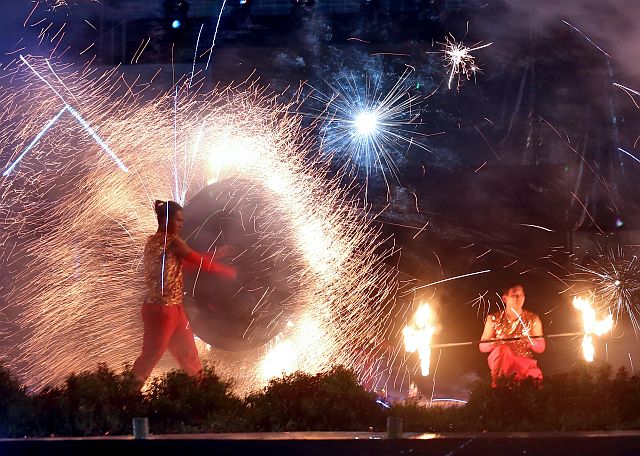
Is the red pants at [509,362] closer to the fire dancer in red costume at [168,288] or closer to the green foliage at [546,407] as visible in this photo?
the green foliage at [546,407]

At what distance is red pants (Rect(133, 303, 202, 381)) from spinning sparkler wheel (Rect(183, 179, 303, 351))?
1820mm

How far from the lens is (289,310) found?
348 inches

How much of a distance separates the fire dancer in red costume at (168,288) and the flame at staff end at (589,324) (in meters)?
3.80

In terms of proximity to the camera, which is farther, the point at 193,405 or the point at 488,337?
the point at 488,337

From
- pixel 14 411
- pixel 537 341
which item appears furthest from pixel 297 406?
pixel 537 341

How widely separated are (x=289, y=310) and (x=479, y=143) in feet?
9.66

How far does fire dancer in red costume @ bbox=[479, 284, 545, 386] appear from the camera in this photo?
7926 mm

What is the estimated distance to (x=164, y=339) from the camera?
269 inches

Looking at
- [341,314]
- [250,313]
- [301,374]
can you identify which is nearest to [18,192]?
[250,313]

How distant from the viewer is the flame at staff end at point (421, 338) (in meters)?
8.72

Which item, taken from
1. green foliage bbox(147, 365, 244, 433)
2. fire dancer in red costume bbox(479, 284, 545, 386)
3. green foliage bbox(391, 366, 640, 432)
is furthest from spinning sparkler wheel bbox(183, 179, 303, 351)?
green foliage bbox(391, 366, 640, 432)

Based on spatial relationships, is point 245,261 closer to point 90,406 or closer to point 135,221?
point 135,221

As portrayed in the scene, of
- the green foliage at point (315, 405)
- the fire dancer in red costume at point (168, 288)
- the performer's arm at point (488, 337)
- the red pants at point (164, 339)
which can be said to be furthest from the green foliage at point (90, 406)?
the performer's arm at point (488, 337)

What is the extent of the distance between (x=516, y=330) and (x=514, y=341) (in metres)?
0.17
